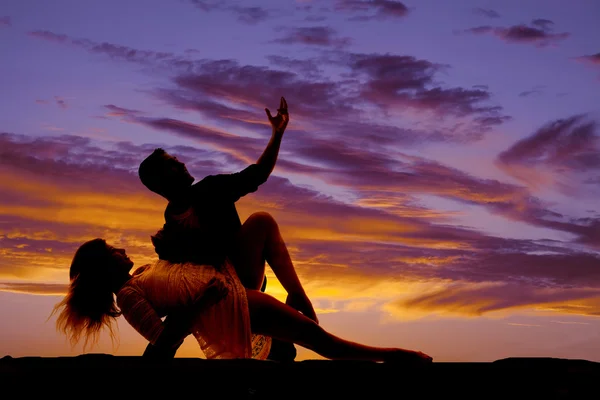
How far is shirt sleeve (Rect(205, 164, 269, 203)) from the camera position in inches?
201

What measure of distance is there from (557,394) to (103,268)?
281cm

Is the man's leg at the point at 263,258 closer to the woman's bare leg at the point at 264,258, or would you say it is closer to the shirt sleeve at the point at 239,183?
the woman's bare leg at the point at 264,258

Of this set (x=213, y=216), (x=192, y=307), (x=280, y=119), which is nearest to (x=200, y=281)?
(x=192, y=307)

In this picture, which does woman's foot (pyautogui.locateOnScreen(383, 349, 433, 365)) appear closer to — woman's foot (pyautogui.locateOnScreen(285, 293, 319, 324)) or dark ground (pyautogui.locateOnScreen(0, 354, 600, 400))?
woman's foot (pyautogui.locateOnScreen(285, 293, 319, 324))

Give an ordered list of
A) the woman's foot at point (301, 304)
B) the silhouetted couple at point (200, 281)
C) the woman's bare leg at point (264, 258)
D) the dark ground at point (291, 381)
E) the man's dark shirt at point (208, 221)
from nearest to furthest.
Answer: the dark ground at point (291, 381) → the silhouetted couple at point (200, 281) → the man's dark shirt at point (208, 221) → the woman's bare leg at point (264, 258) → the woman's foot at point (301, 304)

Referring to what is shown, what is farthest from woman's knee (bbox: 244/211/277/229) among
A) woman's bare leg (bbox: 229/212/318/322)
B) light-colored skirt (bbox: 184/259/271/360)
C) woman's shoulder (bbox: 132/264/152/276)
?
woman's shoulder (bbox: 132/264/152/276)

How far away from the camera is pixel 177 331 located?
4688 millimetres

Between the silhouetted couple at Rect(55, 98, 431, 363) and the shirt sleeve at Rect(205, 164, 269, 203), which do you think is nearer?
the silhouetted couple at Rect(55, 98, 431, 363)

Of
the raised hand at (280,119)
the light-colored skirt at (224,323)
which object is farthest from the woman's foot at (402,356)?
the raised hand at (280,119)

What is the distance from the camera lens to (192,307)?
4797 mm

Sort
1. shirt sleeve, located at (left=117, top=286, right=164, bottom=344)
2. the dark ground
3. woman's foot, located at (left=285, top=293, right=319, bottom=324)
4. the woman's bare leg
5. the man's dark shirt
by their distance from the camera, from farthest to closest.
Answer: woman's foot, located at (left=285, top=293, right=319, bottom=324), the woman's bare leg, the man's dark shirt, shirt sleeve, located at (left=117, top=286, right=164, bottom=344), the dark ground

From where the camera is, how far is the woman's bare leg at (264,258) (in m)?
5.24

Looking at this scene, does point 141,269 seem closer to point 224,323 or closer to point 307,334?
point 224,323

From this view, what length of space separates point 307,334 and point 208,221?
3.24 feet
